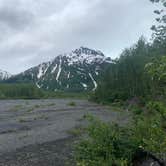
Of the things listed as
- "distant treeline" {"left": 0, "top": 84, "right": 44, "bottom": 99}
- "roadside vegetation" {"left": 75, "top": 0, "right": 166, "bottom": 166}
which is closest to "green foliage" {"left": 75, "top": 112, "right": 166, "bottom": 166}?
"roadside vegetation" {"left": 75, "top": 0, "right": 166, "bottom": 166}

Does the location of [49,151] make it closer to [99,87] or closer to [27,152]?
[27,152]

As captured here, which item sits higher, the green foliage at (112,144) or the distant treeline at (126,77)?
the distant treeline at (126,77)

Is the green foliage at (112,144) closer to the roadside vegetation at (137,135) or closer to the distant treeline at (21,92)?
the roadside vegetation at (137,135)

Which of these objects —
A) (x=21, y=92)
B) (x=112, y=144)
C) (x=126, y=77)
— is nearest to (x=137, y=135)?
(x=112, y=144)

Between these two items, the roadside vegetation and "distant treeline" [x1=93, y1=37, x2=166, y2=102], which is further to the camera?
"distant treeline" [x1=93, y1=37, x2=166, y2=102]

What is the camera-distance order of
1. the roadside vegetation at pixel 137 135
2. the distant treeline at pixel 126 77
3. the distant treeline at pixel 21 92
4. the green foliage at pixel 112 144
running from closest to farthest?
the roadside vegetation at pixel 137 135
the green foliage at pixel 112 144
the distant treeline at pixel 126 77
the distant treeline at pixel 21 92

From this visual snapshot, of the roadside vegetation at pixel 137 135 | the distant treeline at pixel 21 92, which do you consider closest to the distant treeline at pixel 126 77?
the roadside vegetation at pixel 137 135

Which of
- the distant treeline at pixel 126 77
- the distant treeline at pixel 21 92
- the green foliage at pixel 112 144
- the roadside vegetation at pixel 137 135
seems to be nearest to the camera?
the roadside vegetation at pixel 137 135

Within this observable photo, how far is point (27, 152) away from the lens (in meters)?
19.4

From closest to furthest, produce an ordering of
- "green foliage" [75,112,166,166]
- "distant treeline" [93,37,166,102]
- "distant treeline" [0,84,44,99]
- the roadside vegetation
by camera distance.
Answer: the roadside vegetation → "green foliage" [75,112,166,166] → "distant treeline" [93,37,166,102] → "distant treeline" [0,84,44,99]

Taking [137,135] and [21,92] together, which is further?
[21,92]

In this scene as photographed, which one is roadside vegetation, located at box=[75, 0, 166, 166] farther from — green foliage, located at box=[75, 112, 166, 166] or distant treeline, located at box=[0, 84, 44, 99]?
distant treeline, located at box=[0, 84, 44, 99]

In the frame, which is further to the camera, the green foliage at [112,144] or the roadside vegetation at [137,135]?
the green foliage at [112,144]

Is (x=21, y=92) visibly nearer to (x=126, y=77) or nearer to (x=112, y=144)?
(x=126, y=77)
